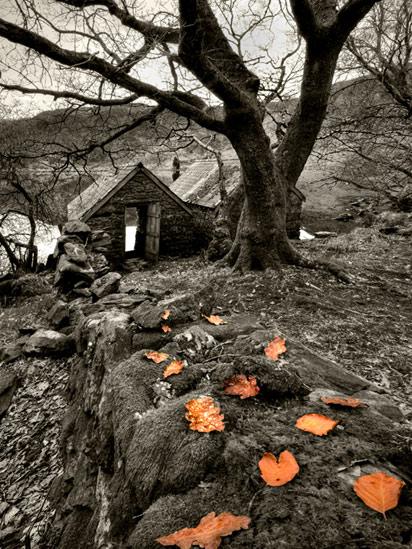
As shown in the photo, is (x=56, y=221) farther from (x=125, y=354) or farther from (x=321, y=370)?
(x=321, y=370)

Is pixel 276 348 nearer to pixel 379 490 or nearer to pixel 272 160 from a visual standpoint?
pixel 379 490

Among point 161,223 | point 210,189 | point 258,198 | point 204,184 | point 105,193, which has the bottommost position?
point 161,223

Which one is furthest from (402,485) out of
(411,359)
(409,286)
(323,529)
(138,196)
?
(138,196)

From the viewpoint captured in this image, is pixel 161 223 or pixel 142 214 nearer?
pixel 161 223

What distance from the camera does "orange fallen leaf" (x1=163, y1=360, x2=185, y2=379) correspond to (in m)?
2.18

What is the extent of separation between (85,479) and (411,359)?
3.27 meters

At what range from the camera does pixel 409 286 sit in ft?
18.7

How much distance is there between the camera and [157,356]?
7.83 ft

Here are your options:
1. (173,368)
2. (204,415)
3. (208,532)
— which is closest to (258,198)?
(173,368)

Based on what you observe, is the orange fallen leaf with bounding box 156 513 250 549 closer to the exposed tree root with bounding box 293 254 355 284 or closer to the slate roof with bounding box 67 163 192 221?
the exposed tree root with bounding box 293 254 355 284

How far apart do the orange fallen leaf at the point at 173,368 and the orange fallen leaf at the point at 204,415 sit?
1.43 feet

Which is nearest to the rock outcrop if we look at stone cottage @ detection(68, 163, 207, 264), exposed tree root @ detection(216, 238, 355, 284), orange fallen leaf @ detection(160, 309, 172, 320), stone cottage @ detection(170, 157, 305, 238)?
orange fallen leaf @ detection(160, 309, 172, 320)

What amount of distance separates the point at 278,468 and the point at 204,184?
16.3 metres

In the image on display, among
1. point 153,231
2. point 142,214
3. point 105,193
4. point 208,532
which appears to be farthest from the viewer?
point 142,214
